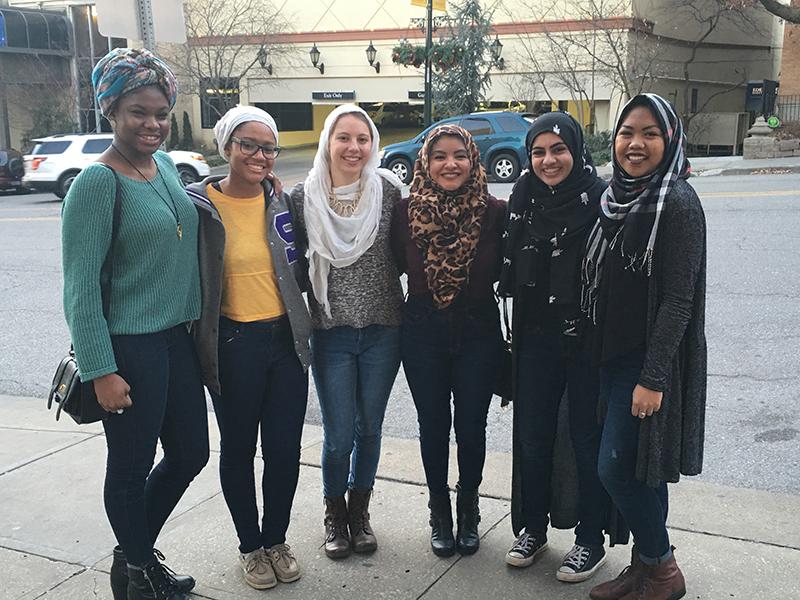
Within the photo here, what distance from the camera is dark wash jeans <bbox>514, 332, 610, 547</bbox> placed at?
10.3 feet

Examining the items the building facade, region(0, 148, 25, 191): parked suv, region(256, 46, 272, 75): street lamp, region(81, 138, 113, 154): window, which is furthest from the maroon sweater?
region(256, 46, 272, 75): street lamp

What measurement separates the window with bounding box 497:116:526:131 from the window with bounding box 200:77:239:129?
538 inches

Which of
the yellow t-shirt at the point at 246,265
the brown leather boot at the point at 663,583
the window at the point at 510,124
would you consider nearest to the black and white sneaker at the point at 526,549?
the brown leather boot at the point at 663,583

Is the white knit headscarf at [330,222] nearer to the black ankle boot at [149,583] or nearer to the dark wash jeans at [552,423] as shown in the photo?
the dark wash jeans at [552,423]

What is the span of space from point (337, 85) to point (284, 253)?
2942cm

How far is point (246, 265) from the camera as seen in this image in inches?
124

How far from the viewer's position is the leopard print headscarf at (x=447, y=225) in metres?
3.23

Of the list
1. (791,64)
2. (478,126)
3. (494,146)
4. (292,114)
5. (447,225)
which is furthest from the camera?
(292,114)

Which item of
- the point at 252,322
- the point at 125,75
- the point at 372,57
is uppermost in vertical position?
the point at 372,57

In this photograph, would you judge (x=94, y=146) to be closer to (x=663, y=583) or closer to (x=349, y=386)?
(x=349, y=386)

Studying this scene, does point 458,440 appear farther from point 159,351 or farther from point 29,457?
point 29,457

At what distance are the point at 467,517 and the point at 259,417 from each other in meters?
1.04

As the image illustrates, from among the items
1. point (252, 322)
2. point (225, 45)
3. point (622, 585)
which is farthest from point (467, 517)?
point (225, 45)

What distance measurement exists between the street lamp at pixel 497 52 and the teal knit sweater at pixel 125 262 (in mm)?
25166
